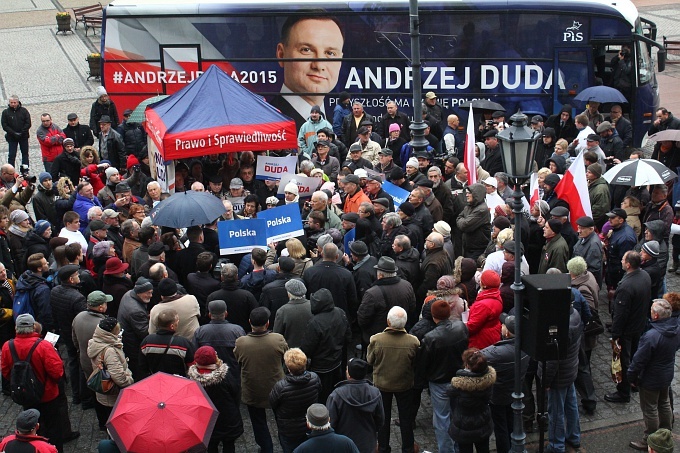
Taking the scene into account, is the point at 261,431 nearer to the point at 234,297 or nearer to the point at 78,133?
the point at 234,297

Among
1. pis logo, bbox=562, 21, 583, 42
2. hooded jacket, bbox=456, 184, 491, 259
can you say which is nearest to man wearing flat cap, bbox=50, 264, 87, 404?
hooded jacket, bbox=456, 184, 491, 259

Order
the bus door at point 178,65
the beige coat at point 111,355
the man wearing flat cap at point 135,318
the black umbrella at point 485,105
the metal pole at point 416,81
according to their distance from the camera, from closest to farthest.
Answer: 1. the beige coat at point 111,355
2. the man wearing flat cap at point 135,318
3. the metal pole at point 416,81
4. the black umbrella at point 485,105
5. the bus door at point 178,65

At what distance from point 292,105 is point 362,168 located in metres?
5.13

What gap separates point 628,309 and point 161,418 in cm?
522

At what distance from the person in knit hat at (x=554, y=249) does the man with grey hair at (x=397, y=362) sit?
2845mm

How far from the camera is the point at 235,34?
18.1m

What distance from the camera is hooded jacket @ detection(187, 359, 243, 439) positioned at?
799cm

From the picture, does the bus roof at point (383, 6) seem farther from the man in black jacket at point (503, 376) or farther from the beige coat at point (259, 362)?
the beige coat at point (259, 362)

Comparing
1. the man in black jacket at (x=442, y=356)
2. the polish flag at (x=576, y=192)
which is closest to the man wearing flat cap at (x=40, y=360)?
the man in black jacket at (x=442, y=356)

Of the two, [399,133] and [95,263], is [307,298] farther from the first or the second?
[399,133]

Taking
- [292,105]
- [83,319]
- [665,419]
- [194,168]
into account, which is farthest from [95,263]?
[292,105]

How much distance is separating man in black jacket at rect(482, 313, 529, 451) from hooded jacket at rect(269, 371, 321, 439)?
5.37 feet

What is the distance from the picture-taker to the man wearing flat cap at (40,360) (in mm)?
8547

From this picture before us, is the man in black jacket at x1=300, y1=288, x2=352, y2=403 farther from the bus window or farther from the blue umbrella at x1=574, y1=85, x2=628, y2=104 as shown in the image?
the bus window
